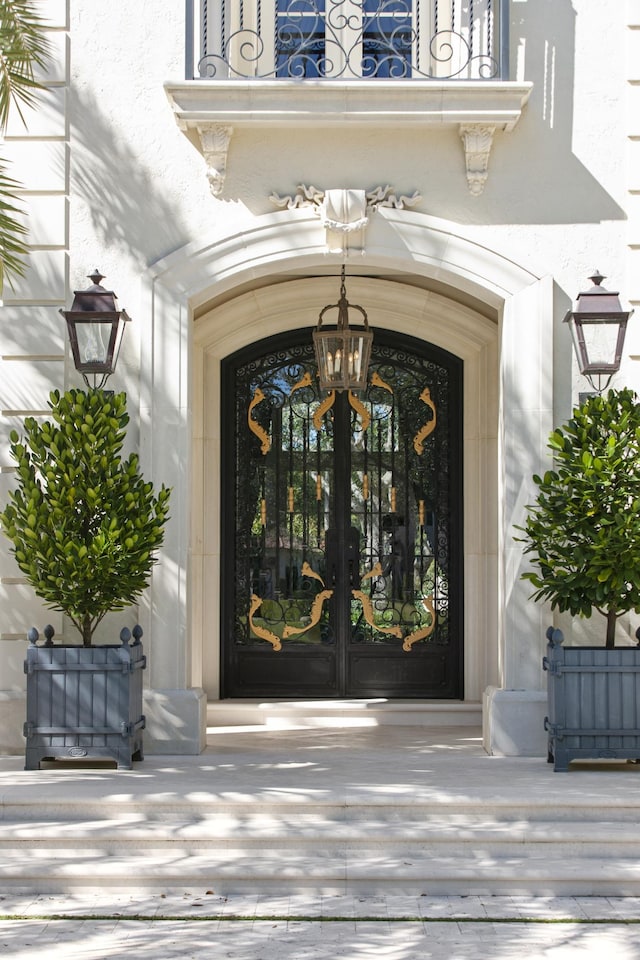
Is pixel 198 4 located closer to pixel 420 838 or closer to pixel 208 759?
pixel 208 759

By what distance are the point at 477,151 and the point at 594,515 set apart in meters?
2.75

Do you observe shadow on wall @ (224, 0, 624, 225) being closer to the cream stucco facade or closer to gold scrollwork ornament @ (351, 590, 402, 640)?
the cream stucco facade

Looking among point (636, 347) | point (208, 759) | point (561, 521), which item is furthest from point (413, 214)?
point (208, 759)

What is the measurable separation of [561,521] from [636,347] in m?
1.55

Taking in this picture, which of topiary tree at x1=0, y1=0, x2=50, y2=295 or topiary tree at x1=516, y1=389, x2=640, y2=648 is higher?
topiary tree at x1=0, y1=0, x2=50, y2=295

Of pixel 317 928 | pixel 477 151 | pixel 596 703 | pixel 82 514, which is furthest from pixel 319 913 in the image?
pixel 477 151

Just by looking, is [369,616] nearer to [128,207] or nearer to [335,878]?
[128,207]

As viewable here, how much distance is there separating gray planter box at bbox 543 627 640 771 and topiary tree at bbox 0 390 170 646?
2.82 m

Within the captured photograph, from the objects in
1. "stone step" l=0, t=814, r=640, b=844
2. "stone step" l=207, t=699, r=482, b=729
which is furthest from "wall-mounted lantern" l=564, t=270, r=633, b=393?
"stone step" l=0, t=814, r=640, b=844

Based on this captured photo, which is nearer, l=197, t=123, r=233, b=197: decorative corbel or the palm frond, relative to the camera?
the palm frond

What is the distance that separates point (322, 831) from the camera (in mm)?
6684

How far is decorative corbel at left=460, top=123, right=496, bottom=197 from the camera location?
877cm

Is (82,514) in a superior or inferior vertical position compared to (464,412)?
inferior

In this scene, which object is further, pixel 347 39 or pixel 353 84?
pixel 347 39
